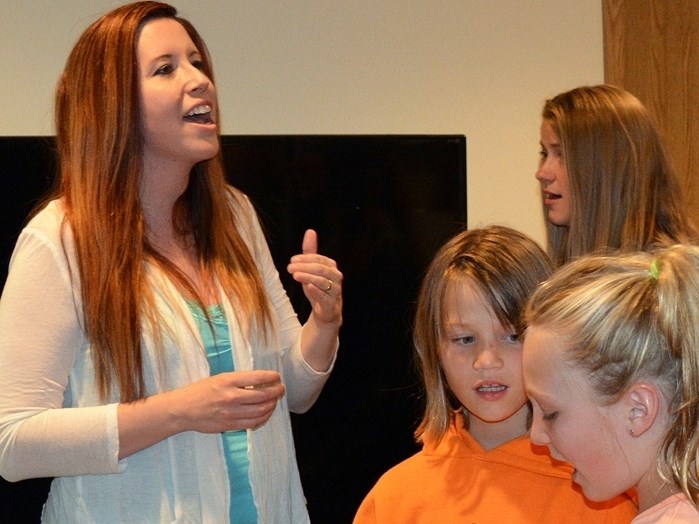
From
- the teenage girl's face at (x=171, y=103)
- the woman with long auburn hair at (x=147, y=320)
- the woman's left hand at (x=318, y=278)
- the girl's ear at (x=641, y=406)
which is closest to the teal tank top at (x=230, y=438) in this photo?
the woman with long auburn hair at (x=147, y=320)

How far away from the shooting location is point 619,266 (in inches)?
57.7

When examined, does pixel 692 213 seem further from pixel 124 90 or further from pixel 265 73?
pixel 124 90

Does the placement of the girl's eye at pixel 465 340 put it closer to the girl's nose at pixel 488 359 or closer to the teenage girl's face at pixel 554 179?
the girl's nose at pixel 488 359

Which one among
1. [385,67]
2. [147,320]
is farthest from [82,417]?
[385,67]

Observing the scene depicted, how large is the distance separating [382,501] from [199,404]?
42 cm

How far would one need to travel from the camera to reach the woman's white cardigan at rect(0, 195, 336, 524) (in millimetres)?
1726

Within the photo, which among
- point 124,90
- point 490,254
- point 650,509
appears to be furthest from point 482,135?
point 650,509

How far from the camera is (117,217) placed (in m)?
1.87

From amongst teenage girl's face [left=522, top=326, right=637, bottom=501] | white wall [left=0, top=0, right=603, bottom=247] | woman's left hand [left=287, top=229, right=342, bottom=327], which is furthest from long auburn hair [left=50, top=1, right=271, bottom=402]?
white wall [left=0, top=0, right=603, bottom=247]

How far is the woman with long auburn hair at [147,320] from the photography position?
5.68 ft

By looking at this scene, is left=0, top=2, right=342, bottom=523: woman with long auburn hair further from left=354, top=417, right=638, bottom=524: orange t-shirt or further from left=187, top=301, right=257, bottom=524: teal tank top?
left=354, top=417, right=638, bottom=524: orange t-shirt

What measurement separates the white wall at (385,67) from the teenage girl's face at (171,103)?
78cm

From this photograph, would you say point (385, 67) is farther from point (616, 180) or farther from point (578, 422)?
point (578, 422)

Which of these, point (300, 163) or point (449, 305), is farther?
point (300, 163)
